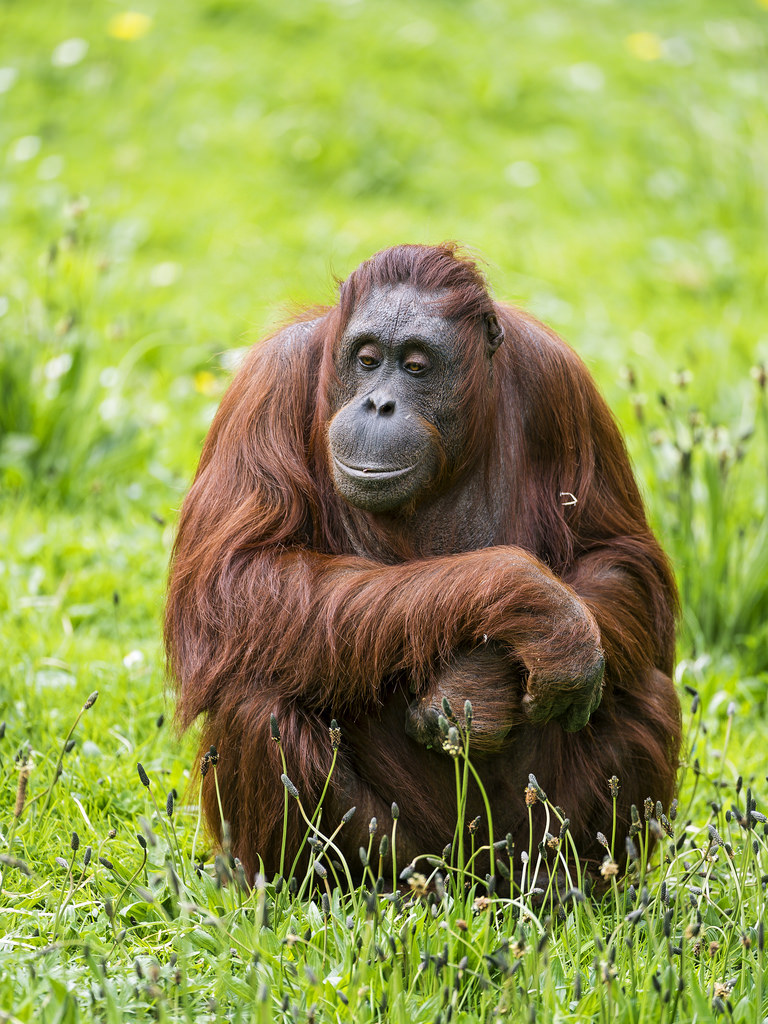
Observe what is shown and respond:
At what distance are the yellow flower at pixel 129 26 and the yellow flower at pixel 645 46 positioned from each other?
156 inches

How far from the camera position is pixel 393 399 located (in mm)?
2916

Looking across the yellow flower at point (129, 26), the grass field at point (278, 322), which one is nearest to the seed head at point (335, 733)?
the grass field at point (278, 322)

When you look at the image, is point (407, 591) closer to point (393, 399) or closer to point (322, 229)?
point (393, 399)

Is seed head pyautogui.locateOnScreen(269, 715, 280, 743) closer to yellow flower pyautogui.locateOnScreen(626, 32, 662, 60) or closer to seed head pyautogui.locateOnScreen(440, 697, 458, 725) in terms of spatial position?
seed head pyautogui.locateOnScreen(440, 697, 458, 725)

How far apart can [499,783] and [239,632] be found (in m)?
0.79

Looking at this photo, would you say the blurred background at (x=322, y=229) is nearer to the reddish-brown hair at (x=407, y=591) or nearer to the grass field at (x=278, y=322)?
the grass field at (x=278, y=322)

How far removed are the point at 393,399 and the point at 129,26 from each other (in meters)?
7.55

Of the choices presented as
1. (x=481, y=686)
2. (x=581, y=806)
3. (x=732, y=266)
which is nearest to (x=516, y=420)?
(x=481, y=686)

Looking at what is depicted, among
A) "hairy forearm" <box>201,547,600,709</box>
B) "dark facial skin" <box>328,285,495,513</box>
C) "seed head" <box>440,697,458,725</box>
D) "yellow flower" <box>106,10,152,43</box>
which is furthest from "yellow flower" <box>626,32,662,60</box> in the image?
"seed head" <box>440,697,458,725</box>

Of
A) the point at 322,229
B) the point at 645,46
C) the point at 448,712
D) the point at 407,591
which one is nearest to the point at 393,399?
the point at 407,591

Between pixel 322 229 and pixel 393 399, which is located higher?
pixel 393 399

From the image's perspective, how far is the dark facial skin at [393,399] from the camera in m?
2.90

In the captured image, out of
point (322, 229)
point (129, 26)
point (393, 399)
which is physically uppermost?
point (129, 26)

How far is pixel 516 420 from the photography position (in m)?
3.27
